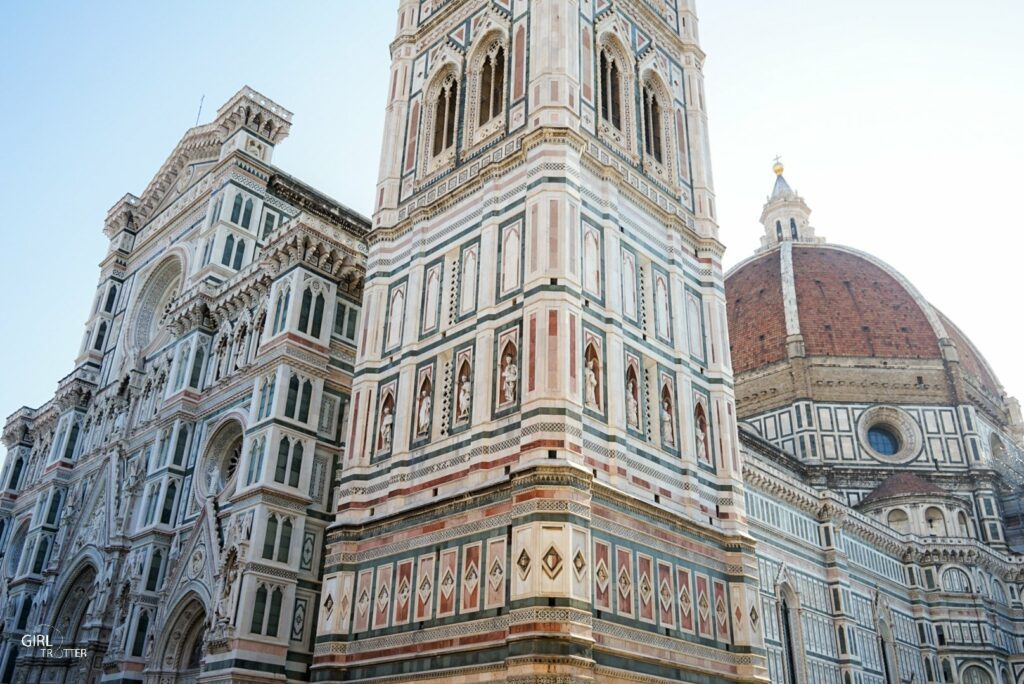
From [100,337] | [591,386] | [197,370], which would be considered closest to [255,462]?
[197,370]

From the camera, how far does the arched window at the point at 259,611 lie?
21.4 metres

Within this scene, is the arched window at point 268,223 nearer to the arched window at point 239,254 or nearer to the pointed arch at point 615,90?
the arched window at point 239,254

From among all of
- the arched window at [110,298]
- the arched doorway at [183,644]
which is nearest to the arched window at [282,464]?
the arched doorway at [183,644]

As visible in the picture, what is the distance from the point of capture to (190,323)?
2983cm

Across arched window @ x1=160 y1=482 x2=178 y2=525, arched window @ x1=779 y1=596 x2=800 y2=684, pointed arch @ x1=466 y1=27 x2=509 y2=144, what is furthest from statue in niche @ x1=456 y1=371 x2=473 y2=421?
arched window @ x1=779 y1=596 x2=800 y2=684

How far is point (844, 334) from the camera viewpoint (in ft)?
223

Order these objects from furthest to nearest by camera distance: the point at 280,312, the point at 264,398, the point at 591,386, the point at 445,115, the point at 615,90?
the point at 280,312 → the point at 445,115 → the point at 615,90 → the point at 264,398 → the point at 591,386

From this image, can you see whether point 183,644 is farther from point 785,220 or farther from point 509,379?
point 785,220

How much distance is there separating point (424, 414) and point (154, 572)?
10.3 metres

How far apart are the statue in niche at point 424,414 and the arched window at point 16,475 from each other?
24369 millimetres

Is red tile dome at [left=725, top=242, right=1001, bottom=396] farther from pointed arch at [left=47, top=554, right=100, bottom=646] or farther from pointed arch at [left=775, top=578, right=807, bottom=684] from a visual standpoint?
pointed arch at [left=47, top=554, right=100, bottom=646]

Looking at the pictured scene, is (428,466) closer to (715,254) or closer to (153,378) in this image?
(715,254)

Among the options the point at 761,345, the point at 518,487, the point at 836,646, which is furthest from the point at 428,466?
the point at 761,345

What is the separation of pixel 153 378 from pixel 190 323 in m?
2.43
